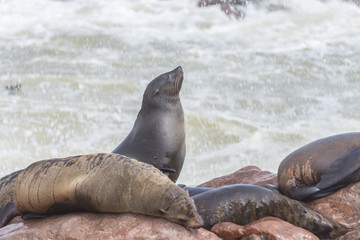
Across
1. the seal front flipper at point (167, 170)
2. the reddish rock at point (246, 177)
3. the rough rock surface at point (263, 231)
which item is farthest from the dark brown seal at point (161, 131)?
the rough rock surface at point (263, 231)

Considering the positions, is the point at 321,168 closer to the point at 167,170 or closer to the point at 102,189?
the point at 167,170

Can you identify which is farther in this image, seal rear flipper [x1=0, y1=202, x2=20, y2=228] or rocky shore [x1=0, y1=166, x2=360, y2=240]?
seal rear flipper [x1=0, y1=202, x2=20, y2=228]

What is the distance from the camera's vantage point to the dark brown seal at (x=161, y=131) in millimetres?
4996

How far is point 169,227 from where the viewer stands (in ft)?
11.2

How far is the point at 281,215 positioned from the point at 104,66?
9847 mm

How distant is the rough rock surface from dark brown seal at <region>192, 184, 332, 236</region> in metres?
0.11

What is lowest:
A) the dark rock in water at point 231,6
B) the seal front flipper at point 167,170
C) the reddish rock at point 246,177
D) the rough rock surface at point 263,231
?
the dark rock in water at point 231,6

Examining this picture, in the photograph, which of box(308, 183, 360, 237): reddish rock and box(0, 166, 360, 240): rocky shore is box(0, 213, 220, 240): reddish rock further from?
box(308, 183, 360, 237): reddish rock

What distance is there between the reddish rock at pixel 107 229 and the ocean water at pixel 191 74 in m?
5.09

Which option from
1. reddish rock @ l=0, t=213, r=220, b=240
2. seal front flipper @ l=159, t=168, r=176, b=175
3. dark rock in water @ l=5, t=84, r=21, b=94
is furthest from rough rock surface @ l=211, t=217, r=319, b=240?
dark rock in water @ l=5, t=84, r=21, b=94

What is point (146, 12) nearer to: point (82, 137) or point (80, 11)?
point (80, 11)

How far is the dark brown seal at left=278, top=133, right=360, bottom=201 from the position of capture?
4258 millimetres

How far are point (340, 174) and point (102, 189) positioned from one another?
1686mm

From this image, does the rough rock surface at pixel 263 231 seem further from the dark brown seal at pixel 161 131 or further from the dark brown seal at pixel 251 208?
the dark brown seal at pixel 161 131
